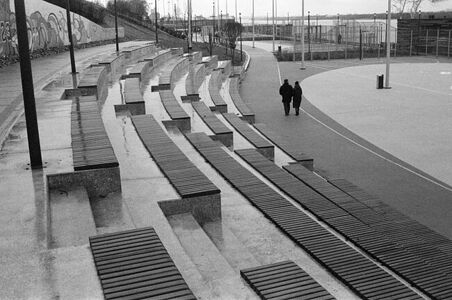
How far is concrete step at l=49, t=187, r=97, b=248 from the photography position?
5766 millimetres

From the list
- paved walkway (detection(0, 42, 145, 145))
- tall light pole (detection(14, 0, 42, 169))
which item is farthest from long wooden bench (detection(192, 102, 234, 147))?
tall light pole (detection(14, 0, 42, 169))

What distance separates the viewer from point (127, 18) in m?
67.8

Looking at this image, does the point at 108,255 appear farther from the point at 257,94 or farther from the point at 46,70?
the point at 257,94

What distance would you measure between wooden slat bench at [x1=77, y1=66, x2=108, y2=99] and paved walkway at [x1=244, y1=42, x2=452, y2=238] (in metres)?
6.11

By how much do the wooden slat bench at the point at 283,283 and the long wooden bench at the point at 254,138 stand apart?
729 cm

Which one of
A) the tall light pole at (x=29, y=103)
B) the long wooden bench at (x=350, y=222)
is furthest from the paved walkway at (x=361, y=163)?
the tall light pole at (x=29, y=103)

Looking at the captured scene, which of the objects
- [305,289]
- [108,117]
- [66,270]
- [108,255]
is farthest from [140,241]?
[108,117]

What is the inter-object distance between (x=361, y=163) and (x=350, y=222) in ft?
20.0

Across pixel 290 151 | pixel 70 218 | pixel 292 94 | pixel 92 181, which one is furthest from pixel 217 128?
pixel 292 94

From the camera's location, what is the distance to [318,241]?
682 centimetres

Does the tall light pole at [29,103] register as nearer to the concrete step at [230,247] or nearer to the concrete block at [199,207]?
the concrete block at [199,207]

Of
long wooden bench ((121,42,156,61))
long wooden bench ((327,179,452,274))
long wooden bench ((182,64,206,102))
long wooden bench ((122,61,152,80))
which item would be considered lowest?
long wooden bench ((327,179,452,274))

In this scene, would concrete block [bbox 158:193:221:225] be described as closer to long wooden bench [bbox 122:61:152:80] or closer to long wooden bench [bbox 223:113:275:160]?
long wooden bench [bbox 223:113:275:160]

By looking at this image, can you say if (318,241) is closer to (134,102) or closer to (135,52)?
(134,102)
